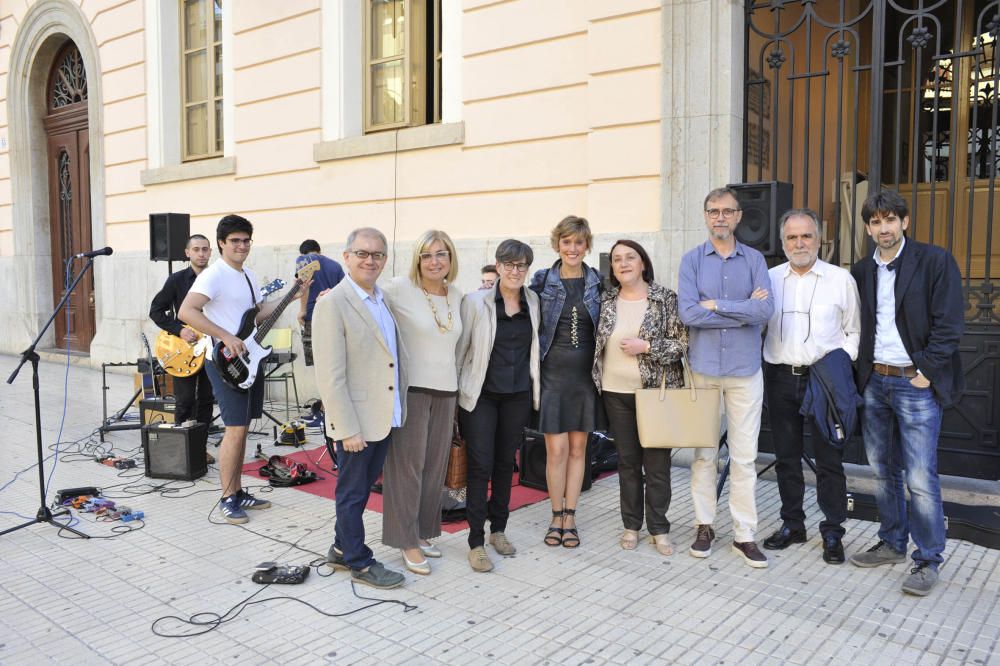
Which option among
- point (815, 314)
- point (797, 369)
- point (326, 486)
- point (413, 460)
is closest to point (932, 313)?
point (815, 314)

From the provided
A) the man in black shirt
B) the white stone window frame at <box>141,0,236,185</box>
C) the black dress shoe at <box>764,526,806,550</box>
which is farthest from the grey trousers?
the white stone window frame at <box>141,0,236,185</box>

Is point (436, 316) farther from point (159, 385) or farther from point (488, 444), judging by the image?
point (159, 385)

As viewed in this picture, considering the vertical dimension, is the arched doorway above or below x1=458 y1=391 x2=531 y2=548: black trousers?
above

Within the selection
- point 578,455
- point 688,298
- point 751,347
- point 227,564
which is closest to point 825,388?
point 751,347

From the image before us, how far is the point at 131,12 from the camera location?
11398 mm

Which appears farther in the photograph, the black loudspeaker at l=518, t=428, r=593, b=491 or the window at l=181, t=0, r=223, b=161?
the window at l=181, t=0, r=223, b=161

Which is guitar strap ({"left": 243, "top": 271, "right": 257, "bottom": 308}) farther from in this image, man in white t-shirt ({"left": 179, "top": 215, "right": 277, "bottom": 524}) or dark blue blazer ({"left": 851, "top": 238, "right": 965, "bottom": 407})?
dark blue blazer ({"left": 851, "top": 238, "right": 965, "bottom": 407})

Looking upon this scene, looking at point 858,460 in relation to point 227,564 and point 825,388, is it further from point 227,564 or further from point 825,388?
point 227,564

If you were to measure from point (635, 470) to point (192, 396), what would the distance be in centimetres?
397

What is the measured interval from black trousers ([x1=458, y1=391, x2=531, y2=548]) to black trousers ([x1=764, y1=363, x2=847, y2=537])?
141 cm

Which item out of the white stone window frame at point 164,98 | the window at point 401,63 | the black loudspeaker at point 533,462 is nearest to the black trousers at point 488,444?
the black loudspeaker at point 533,462

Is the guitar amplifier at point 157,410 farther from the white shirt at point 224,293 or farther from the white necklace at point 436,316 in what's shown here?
the white necklace at point 436,316

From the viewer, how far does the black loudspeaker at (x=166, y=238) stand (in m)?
8.15

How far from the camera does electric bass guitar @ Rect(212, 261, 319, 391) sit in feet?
16.1
